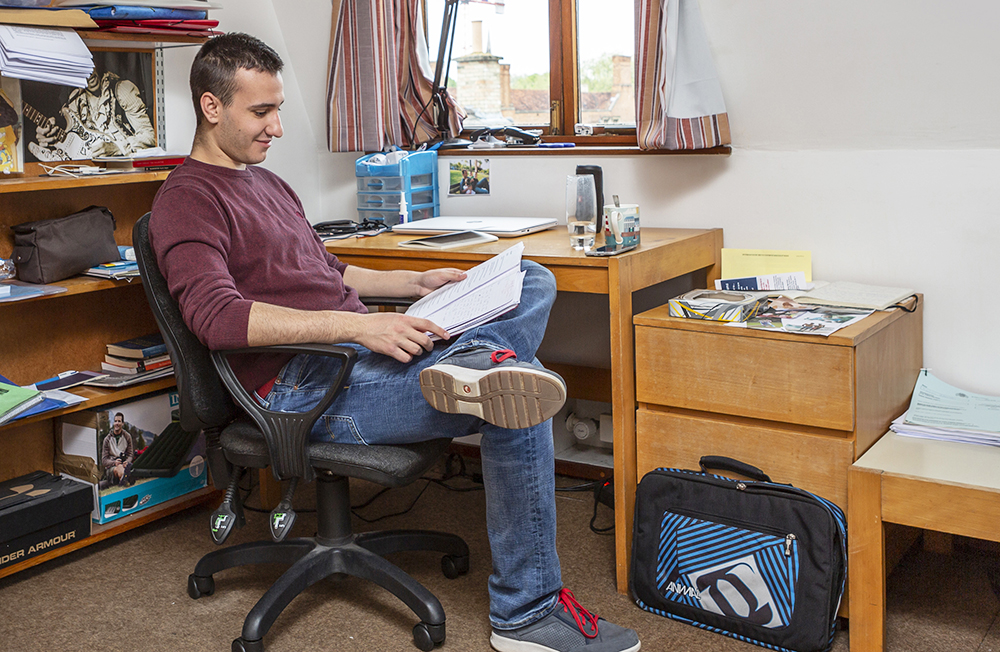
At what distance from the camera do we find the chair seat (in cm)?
158

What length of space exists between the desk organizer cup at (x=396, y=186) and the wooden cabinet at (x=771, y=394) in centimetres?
97

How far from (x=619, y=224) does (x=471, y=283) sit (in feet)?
1.17

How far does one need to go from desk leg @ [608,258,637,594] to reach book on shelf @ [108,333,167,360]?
1166mm

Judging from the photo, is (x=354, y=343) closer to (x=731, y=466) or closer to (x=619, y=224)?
(x=619, y=224)

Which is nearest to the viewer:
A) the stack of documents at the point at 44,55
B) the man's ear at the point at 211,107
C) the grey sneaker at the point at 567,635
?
the grey sneaker at the point at 567,635

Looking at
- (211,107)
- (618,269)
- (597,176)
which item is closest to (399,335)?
(618,269)

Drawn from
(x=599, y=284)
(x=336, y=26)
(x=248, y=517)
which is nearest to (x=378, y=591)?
(x=248, y=517)

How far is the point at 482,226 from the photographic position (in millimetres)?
2287

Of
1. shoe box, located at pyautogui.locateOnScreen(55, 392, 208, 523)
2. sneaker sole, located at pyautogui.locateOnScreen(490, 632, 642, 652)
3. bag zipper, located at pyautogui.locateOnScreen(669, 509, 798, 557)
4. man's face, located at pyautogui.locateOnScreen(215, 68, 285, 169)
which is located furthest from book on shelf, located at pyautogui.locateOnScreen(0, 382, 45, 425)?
bag zipper, located at pyautogui.locateOnScreen(669, 509, 798, 557)

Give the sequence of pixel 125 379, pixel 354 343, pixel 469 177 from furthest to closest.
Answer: pixel 469 177
pixel 125 379
pixel 354 343

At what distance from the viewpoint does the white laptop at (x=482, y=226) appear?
223 cm

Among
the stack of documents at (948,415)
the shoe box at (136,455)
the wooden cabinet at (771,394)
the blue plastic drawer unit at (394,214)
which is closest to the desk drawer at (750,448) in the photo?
the wooden cabinet at (771,394)

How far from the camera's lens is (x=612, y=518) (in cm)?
233

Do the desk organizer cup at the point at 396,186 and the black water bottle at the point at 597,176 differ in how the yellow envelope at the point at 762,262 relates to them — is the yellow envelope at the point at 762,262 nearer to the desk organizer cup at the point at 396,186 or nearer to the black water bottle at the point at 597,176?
the black water bottle at the point at 597,176
